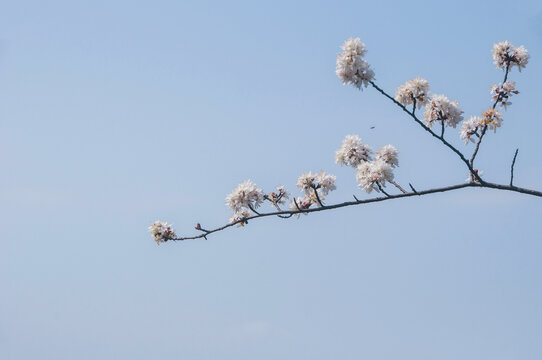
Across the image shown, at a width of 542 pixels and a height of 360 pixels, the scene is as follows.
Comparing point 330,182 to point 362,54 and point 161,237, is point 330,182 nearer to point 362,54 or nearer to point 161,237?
point 362,54

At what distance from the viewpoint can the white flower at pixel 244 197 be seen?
30.7 ft

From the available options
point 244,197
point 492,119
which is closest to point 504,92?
point 492,119

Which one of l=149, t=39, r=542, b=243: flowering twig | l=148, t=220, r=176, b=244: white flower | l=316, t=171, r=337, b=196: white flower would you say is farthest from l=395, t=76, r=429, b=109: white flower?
l=148, t=220, r=176, b=244: white flower

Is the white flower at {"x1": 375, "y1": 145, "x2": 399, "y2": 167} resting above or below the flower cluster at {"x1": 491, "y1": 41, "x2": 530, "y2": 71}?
below

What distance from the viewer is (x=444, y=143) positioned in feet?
26.0

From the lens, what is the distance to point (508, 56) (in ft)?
30.3

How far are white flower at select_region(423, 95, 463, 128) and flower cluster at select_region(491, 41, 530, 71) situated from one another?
111 cm

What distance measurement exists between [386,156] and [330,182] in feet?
3.14

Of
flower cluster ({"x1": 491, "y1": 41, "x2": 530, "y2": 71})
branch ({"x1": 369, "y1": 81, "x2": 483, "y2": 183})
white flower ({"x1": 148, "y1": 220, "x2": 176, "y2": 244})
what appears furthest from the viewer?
white flower ({"x1": 148, "y1": 220, "x2": 176, "y2": 244})

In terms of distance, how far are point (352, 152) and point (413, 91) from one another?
1329 mm

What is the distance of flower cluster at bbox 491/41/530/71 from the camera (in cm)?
917

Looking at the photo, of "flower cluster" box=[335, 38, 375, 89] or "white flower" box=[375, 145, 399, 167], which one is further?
"white flower" box=[375, 145, 399, 167]

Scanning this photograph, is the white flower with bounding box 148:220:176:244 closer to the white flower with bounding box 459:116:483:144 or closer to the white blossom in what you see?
the white blossom

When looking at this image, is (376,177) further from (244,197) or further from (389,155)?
(244,197)
